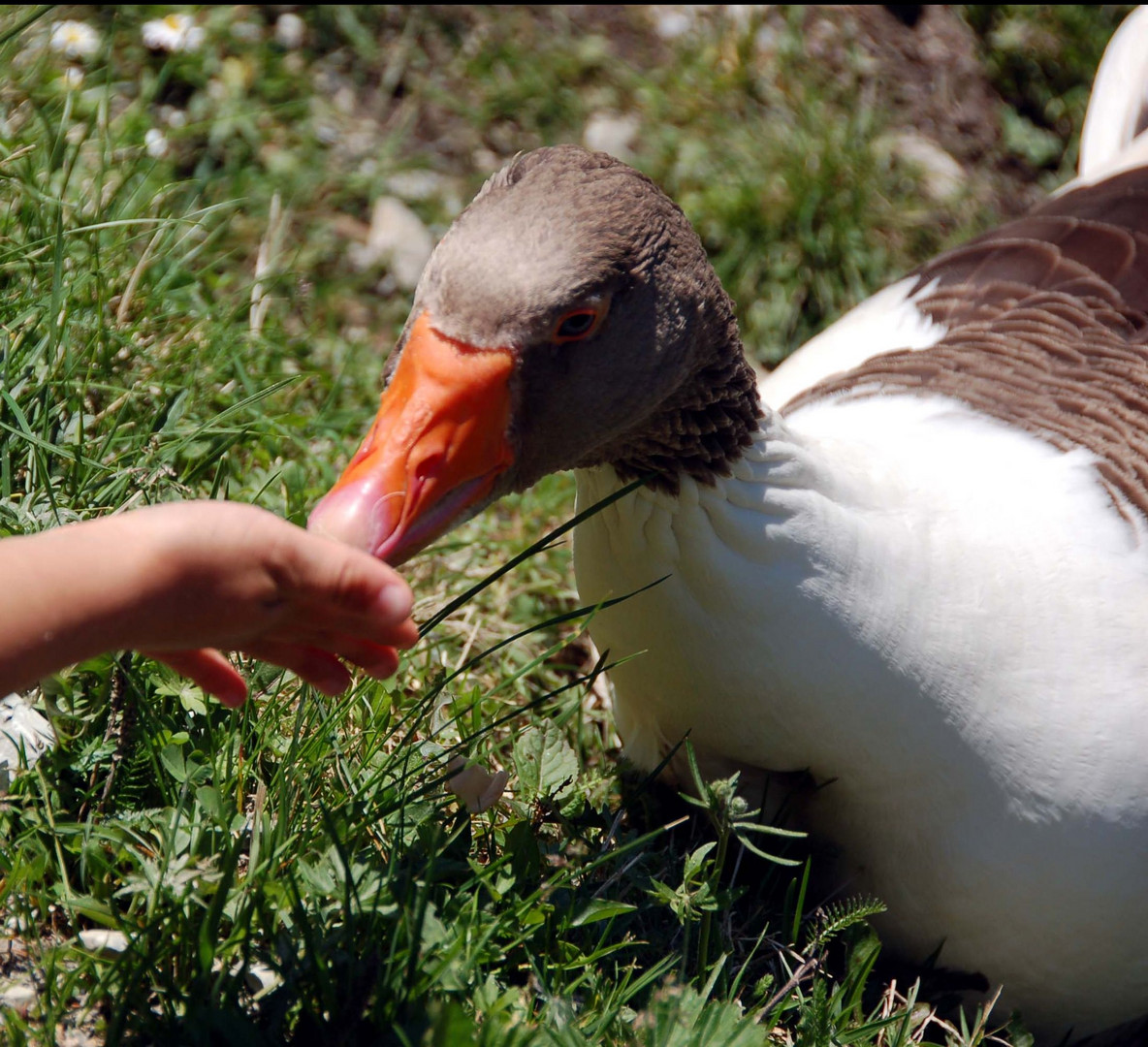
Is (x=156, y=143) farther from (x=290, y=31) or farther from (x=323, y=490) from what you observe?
(x=323, y=490)

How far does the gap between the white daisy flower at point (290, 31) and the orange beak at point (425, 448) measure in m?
3.47

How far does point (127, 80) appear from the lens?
14.7ft

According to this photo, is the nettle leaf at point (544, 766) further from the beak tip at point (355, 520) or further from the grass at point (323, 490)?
the beak tip at point (355, 520)

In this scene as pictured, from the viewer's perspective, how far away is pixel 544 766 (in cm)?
275

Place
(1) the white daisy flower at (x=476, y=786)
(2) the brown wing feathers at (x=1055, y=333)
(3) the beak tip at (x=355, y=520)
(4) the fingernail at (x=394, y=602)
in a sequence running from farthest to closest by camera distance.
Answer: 1. (2) the brown wing feathers at (x=1055, y=333)
2. (1) the white daisy flower at (x=476, y=786)
3. (3) the beak tip at (x=355, y=520)
4. (4) the fingernail at (x=394, y=602)

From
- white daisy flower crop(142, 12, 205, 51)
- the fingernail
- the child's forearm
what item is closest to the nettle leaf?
the fingernail

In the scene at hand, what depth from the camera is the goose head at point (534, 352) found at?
6.39 feet

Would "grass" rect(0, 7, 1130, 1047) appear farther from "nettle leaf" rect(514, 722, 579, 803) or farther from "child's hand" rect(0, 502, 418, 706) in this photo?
"child's hand" rect(0, 502, 418, 706)

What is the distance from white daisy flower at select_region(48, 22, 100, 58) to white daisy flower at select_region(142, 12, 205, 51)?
224 millimetres

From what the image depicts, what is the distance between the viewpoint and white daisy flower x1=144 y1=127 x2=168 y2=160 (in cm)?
418

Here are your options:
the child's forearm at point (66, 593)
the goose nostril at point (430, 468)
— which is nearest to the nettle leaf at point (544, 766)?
the goose nostril at point (430, 468)

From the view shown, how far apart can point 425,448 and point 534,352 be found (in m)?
0.26

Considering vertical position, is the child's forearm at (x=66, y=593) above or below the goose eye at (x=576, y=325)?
→ below

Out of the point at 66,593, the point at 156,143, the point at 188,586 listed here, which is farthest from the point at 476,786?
the point at 156,143
